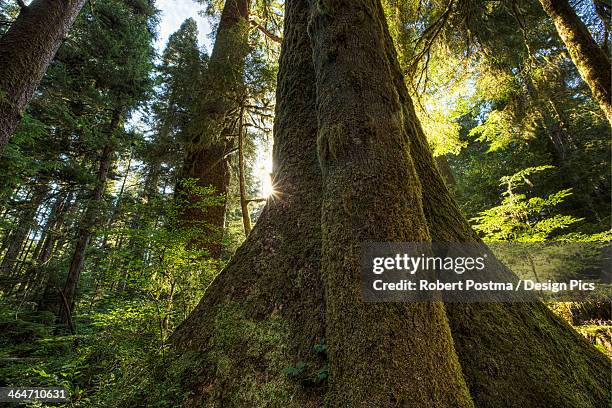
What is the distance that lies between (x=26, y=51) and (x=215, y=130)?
3249 millimetres

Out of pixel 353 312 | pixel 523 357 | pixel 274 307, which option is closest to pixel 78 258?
pixel 274 307

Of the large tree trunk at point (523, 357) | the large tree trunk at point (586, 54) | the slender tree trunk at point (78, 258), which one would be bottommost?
the large tree trunk at point (523, 357)

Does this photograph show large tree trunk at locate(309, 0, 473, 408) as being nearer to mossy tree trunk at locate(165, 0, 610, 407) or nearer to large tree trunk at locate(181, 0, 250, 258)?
mossy tree trunk at locate(165, 0, 610, 407)

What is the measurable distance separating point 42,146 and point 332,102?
1117 centimetres

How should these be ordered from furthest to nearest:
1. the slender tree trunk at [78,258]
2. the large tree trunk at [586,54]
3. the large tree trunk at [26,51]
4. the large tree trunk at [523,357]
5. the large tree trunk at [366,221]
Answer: the slender tree trunk at [78,258] < the large tree trunk at [586,54] < the large tree trunk at [26,51] < the large tree trunk at [523,357] < the large tree trunk at [366,221]

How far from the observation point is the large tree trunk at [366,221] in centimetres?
123

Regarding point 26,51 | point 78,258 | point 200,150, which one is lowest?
point 78,258

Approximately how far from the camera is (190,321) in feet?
7.79

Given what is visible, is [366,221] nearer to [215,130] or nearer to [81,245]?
[215,130]

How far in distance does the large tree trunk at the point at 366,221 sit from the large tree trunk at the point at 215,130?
157 inches

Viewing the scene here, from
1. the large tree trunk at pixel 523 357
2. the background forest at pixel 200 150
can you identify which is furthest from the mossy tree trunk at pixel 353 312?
the background forest at pixel 200 150

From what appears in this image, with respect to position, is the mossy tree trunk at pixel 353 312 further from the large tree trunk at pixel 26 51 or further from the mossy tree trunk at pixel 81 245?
the mossy tree trunk at pixel 81 245

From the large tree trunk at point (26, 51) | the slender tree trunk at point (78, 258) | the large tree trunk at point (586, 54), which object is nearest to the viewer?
the large tree trunk at point (26, 51)

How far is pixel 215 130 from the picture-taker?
6.51 meters
